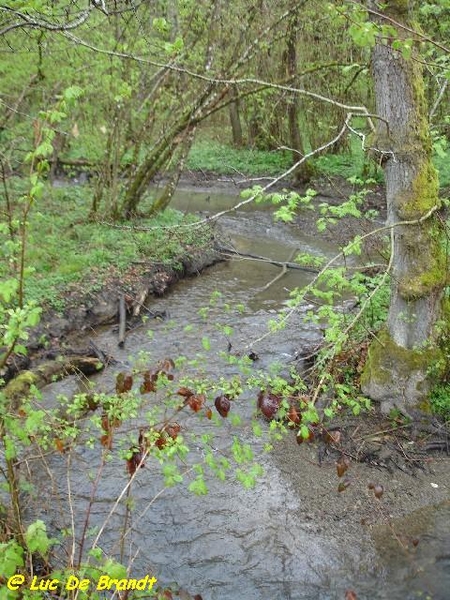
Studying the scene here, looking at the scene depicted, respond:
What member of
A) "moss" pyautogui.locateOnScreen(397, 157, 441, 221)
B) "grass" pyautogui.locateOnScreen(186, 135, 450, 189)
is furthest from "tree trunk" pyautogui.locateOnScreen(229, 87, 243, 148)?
"moss" pyautogui.locateOnScreen(397, 157, 441, 221)

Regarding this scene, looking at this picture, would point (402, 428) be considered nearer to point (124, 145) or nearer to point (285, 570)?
point (285, 570)

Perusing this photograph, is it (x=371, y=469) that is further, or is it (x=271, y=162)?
(x=271, y=162)

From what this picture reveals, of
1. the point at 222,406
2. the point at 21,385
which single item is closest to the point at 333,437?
the point at 222,406

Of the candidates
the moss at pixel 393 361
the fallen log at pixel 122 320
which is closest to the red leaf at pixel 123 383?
the moss at pixel 393 361

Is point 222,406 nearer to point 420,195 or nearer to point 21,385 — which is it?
point 420,195

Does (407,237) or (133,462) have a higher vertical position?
(407,237)

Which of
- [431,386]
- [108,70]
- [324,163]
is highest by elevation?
[108,70]

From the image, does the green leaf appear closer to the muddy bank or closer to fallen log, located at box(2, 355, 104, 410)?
fallen log, located at box(2, 355, 104, 410)

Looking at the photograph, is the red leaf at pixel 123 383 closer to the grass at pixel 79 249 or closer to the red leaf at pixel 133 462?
the red leaf at pixel 133 462

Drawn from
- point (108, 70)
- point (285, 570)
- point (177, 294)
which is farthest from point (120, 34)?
point (285, 570)

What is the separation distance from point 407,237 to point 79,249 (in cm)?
650

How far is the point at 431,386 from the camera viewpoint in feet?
20.9

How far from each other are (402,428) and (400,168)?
2796 millimetres

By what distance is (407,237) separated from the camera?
6.09 metres
